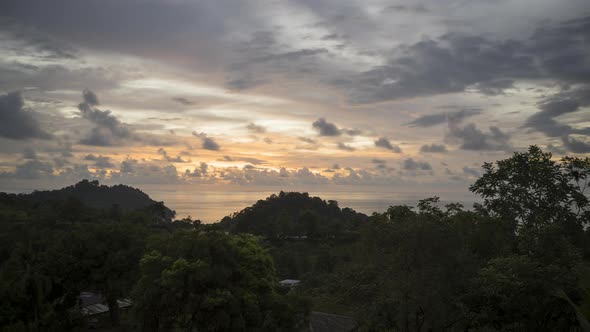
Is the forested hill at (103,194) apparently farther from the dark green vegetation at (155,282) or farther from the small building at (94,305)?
the dark green vegetation at (155,282)

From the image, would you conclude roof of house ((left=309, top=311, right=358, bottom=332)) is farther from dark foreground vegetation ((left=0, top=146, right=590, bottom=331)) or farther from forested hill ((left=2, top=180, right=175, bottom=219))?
forested hill ((left=2, top=180, right=175, bottom=219))

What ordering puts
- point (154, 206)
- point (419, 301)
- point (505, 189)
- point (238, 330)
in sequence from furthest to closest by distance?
point (154, 206) < point (505, 189) < point (238, 330) < point (419, 301)

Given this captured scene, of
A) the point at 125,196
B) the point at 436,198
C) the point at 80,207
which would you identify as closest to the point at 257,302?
the point at 436,198

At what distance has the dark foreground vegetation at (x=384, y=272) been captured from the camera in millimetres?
12633

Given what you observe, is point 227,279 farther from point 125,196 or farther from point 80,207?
point 125,196

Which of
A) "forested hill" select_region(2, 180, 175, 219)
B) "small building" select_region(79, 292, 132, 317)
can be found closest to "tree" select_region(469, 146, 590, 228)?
"small building" select_region(79, 292, 132, 317)

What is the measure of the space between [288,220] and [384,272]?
168 feet

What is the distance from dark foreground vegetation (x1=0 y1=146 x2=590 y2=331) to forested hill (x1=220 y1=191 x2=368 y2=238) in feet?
126

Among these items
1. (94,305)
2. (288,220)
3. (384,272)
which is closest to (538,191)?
(384,272)

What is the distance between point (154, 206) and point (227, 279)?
53.7m

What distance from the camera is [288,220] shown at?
6438 cm

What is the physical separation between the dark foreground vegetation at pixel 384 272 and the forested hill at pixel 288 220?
38528mm

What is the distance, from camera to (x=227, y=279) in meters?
15.5

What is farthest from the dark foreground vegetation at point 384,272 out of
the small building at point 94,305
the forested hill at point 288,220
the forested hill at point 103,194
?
the forested hill at point 103,194
